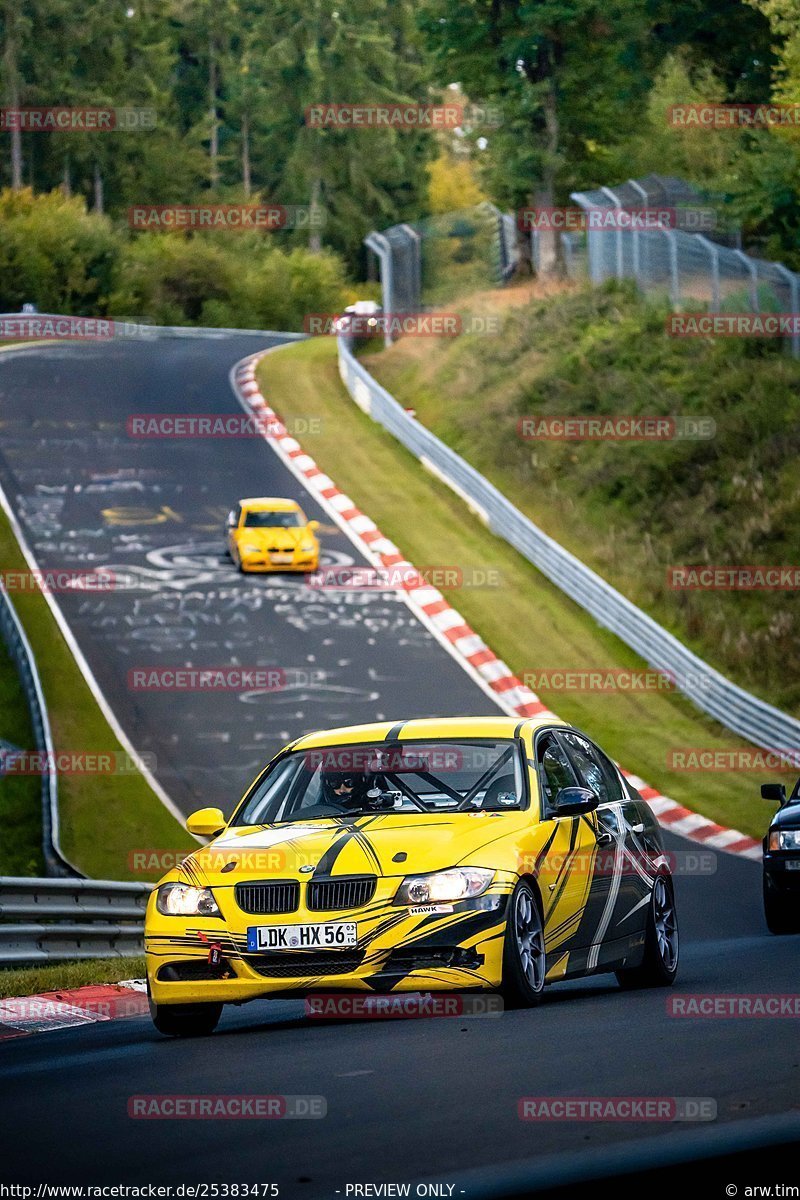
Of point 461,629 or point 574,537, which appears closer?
point 461,629

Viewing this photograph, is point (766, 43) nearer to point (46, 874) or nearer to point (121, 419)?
point (121, 419)

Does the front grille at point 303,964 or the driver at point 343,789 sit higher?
the driver at point 343,789

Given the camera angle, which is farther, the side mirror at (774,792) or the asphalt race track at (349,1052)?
the side mirror at (774,792)

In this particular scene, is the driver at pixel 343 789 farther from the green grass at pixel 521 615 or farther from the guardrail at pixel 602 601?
the guardrail at pixel 602 601

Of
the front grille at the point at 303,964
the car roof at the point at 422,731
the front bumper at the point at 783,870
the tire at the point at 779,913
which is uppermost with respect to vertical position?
the car roof at the point at 422,731

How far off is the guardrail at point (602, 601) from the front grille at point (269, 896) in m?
17.4

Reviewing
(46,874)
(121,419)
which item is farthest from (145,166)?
(46,874)

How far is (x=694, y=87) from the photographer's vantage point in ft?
177

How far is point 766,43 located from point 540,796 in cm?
4562

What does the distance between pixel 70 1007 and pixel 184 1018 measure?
2347mm

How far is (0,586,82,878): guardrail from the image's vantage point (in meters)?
20.8

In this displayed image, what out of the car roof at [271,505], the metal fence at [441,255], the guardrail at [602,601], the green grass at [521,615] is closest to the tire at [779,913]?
the green grass at [521,615]

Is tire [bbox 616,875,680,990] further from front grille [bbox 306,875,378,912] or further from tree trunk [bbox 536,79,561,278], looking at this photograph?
tree trunk [bbox 536,79,561,278]

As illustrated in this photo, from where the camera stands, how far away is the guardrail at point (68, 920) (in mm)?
12430
